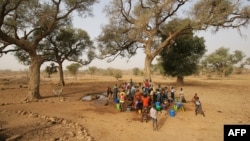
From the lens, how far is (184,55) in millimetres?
38062

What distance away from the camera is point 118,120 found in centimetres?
1580

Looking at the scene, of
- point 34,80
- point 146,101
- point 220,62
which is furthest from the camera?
point 220,62

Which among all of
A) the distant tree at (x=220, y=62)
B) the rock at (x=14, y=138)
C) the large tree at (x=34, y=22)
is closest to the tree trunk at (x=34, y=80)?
the large tree at (x=34, y=22)

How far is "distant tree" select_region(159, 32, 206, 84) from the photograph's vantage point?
37.4 meters

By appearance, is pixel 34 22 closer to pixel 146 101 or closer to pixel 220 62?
pixel 146 101

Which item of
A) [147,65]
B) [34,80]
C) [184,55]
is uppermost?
[184,55]

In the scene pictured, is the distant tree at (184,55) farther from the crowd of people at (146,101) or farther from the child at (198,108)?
the child at (198,108)

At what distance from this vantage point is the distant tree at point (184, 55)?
37438 mm

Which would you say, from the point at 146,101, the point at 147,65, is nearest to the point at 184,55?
the point at 147,65

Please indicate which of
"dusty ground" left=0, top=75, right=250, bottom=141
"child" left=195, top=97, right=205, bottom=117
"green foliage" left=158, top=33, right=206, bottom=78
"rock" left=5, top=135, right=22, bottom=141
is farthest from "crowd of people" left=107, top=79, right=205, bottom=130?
"green foliage" left=158, top=33, right=206, bottom=78

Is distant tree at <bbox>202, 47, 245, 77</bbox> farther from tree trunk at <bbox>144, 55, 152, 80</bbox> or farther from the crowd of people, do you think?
the crowd of people

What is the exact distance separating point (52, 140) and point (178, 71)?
94.8 ft

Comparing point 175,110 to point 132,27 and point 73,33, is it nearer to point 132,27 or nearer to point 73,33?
point 132,27

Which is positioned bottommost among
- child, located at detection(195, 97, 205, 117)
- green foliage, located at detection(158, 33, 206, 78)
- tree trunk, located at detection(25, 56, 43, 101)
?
child, located at detection(195, 97, 205, 117)
